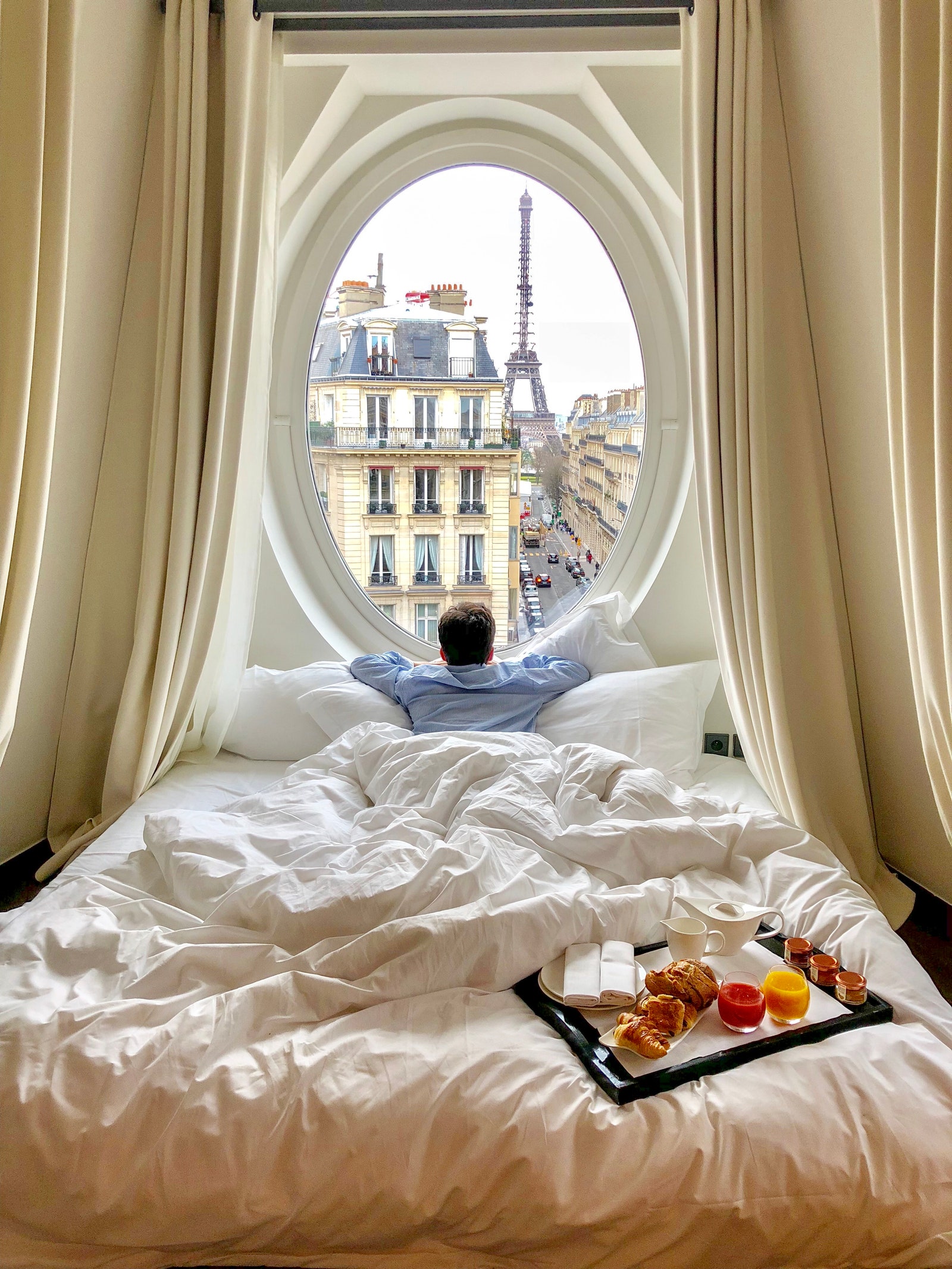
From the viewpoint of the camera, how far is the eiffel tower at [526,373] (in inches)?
105

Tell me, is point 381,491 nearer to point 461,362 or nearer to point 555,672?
point 461,362

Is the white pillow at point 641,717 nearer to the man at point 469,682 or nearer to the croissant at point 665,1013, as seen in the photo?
the man at point 469,682

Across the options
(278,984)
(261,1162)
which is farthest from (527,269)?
(261,1162)

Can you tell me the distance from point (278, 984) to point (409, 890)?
0.23 m

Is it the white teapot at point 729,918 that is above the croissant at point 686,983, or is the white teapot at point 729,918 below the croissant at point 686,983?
above

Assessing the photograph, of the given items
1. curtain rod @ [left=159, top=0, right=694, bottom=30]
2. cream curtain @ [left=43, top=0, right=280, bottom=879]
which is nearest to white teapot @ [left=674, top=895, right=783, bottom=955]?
cream curtain @ [left=43, top=0, right=280, bottom=879]

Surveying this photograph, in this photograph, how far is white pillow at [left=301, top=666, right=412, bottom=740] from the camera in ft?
7.32

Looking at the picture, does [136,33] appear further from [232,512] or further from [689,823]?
[689,823]

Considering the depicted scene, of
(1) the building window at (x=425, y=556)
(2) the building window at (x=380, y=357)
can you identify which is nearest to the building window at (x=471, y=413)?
(2) the building window at (x=380, y=357)

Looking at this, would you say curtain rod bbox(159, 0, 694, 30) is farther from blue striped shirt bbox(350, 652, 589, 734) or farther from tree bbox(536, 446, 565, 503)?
blue striped shirt bbox(350, 652, 589, 734)

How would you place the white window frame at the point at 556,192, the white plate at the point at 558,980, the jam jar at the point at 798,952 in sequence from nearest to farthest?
the white plate at the point at 558,980, the jam jar at the point at 798,952, the white window frame at the point at 556,192

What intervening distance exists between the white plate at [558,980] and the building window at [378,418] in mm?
1876

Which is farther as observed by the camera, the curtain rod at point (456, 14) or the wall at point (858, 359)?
the curtain rod at point (456, 14)

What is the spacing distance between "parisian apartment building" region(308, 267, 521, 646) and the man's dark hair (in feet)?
1.72
